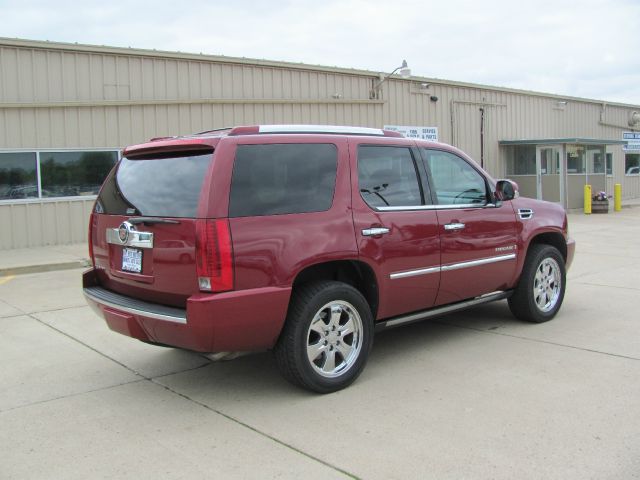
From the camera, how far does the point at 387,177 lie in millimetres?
4941

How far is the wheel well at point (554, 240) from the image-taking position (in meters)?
6.40

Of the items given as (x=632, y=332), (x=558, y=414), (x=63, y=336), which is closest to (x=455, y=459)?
(x=558, y=414)

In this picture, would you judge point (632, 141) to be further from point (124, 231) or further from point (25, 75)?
point (124, 231)

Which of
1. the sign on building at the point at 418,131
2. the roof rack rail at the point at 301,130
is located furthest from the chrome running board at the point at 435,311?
the sign on building at the point at 418,131

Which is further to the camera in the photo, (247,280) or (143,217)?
(143,217)

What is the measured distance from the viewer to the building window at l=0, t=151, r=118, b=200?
12.9 metres

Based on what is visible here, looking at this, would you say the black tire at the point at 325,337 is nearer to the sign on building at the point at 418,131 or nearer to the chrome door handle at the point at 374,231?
the chrome door handle at the point at 374,231

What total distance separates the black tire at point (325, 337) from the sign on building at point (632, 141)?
2857cm

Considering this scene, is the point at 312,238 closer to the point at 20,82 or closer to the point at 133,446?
the point at 133,446

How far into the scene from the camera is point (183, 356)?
5.45 meters

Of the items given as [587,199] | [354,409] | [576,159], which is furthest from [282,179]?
[576,159]

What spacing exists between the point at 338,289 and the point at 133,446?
1657mm

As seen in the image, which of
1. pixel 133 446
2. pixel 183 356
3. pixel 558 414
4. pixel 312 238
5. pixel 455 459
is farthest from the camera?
pixel 183 356

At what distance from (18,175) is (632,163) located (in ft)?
89.8
